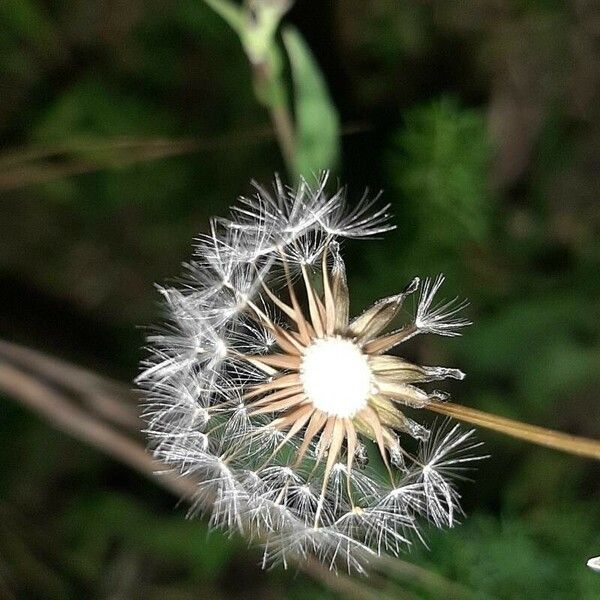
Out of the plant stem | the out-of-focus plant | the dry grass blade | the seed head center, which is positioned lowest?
the plant stem

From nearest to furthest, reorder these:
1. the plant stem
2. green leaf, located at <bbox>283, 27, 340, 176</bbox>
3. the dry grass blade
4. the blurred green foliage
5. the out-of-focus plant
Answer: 1. the plant stem
2. the out-of-focus plant
3. green leaf, located at <bbox>283, 27, 340, 176</bbox>
4. the dry grass blade
5. the blurred green foliage

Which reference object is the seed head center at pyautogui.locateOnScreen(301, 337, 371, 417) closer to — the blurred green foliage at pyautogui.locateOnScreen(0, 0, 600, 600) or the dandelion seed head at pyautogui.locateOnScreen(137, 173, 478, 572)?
the dandelion seed head at pyautogui.locateOnScreen(137, 173, 478, 572)

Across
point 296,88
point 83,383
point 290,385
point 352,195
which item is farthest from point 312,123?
point 83,383

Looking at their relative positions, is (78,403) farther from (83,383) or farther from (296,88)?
(296,88)

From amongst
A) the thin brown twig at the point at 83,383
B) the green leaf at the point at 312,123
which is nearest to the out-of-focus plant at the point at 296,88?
the green leaf at the point at 312,123

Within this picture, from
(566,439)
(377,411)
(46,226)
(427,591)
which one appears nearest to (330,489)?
(377,411)

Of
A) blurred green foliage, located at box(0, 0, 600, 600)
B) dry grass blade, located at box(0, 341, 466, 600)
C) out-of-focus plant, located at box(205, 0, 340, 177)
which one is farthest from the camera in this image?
blurred green foliage, located at box(0, 0, 600, 600)

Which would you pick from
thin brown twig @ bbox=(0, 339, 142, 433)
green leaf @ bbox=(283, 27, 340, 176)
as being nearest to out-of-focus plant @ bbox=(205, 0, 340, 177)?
green leaf @ bbox=(283, 27, 340, 176)

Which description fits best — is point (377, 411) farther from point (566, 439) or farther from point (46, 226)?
point (46, 226)
